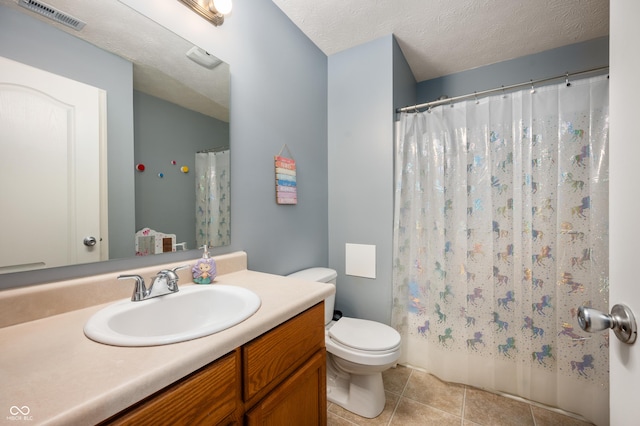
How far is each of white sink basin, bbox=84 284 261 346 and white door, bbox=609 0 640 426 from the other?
823 mm

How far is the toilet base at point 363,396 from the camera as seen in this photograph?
1465mm

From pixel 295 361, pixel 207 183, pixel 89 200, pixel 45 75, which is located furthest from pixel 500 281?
pixel 45 75

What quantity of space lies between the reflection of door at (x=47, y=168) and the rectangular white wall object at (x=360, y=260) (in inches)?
59.9

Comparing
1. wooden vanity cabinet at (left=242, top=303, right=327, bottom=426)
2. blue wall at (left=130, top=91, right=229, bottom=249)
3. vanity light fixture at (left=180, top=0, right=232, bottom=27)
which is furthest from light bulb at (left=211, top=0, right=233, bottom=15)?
wooden vanity cabinet at (left=242, top=303, right=327, bottom=426)

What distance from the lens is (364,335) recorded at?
1513 millimetres

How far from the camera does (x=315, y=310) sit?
3.17 feet

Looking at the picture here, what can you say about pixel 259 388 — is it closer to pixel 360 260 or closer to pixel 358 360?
pixel 358 360

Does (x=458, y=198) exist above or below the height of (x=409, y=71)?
below

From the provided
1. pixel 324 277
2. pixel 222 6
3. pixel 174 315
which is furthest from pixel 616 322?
pixel 222 6

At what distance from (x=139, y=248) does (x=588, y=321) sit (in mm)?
1298

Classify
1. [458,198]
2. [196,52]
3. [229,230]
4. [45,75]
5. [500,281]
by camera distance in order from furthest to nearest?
[458,198]
[500,281]
[229,230]
[196,52]
[45,75]

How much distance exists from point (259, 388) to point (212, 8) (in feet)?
5.04

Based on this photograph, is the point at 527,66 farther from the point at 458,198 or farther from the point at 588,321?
the point at 588,321

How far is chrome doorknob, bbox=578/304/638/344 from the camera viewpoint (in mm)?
470
